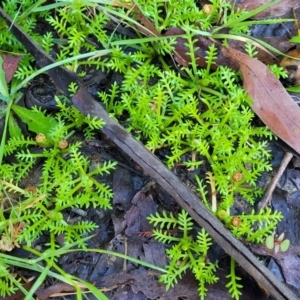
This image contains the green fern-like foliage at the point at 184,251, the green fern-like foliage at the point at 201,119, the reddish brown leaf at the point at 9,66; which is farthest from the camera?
the reddish brown leaf at the point at 9,66

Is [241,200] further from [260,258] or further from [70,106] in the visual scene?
[70,106]

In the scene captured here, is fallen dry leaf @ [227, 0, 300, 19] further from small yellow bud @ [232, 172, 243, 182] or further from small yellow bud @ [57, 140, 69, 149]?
small yellow bud @ [57, 140, 69, 149]

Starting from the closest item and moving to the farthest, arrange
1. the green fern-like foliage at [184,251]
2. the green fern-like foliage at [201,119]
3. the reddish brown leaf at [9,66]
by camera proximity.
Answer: the green fern-like foliage at [184,251]
the green fern-like foliage at [201,119]
the reddish brown leaf at [9,66]

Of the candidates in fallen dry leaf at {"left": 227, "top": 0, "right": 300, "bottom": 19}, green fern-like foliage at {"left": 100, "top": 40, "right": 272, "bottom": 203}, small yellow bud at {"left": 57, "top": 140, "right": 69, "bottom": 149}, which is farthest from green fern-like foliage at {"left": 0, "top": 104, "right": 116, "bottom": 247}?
fallen dry leaf at {"left": 227, "top": 0, "right": 300, "bottom": 19}

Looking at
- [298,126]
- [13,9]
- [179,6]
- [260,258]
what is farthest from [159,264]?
[13,9]

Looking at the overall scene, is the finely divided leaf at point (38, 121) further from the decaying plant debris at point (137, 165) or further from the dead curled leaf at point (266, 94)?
the dead curled leaf at point (266, 94)

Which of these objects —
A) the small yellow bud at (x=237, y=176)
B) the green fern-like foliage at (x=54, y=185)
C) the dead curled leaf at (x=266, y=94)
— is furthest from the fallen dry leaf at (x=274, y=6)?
the green fern-like foliage at (x=54, y=185)

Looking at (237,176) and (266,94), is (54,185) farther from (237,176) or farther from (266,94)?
(266,94)
